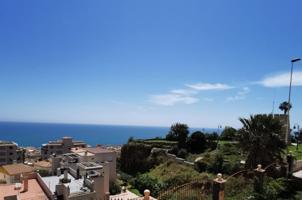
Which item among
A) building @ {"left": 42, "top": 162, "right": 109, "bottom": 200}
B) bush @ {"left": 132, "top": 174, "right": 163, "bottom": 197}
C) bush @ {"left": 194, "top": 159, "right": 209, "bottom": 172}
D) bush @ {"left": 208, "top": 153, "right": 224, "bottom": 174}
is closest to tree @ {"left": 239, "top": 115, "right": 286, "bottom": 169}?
bush @ {"left": 208, "top": 153, "right": 224, "bottom": 174}

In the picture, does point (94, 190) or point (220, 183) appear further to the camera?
point (94, 190)

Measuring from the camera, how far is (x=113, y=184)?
2850 centimetres

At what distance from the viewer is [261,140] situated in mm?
17172

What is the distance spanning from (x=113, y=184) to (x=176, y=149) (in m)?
9.71

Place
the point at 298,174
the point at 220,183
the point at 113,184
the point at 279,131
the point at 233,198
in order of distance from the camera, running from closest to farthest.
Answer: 1. the point at 220,183
2. the point at 233,198
3. the point at 298,174
4. the point at 279,131
5. the point at 113,184

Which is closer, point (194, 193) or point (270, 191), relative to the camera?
point (270, 191)

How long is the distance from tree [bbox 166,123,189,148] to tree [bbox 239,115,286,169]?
17.7m

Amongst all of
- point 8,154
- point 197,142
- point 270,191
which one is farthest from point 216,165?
point 8,154

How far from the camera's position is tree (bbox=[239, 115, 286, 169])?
56.0 ft

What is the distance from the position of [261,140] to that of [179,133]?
68.1ft

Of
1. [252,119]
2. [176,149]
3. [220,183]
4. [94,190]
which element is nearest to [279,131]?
[252,119]

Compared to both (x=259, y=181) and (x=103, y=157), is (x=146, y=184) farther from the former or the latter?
(x=259, y=181)

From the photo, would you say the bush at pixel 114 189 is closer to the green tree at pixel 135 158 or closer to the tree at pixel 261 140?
the green tree at pixel 135 158

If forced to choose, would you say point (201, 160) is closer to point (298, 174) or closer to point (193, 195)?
point (298, 174)
